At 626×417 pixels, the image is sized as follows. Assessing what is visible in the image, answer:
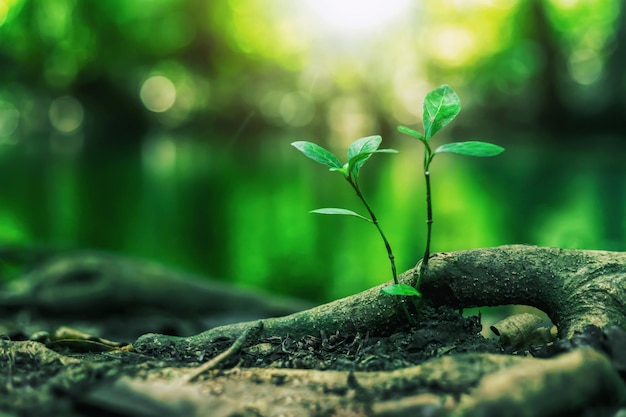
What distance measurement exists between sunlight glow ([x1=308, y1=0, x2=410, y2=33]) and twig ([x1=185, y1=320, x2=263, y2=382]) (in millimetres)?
31963

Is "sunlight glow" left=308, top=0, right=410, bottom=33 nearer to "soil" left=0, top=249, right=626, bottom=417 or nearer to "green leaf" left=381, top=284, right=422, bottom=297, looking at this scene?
"soil" left=0, top=249, right=626, bottom=417

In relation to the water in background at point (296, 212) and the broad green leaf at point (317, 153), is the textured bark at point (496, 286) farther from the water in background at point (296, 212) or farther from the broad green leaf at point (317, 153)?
the water in background at point (296, 212)

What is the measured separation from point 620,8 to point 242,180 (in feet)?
63.3

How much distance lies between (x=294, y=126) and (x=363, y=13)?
11886mm

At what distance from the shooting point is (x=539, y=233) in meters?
9.98

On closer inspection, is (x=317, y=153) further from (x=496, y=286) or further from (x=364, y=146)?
(x=496, y=286)

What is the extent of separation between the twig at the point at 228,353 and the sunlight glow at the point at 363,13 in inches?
1258

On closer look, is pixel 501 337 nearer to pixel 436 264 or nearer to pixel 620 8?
pixel 436 264

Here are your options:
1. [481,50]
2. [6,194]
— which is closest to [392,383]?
[6,194]

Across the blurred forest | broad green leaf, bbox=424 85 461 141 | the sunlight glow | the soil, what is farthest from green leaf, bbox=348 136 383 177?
the sunlight glow

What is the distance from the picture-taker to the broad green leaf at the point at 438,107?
2158 millimetres

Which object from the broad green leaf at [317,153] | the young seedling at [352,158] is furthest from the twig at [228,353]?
the broad green leaf at [317,153]

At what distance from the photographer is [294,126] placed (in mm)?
44781

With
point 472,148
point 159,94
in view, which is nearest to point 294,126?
point 159,94
